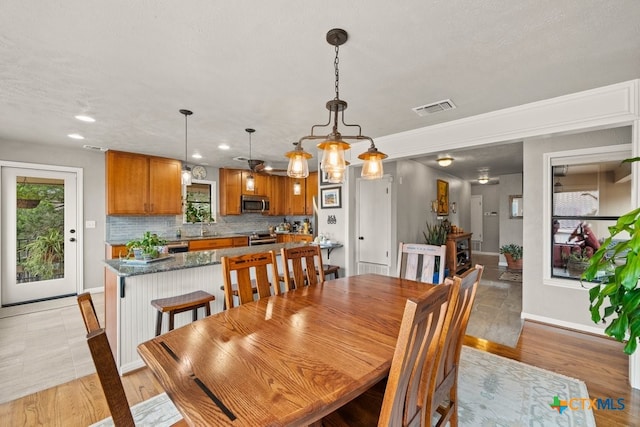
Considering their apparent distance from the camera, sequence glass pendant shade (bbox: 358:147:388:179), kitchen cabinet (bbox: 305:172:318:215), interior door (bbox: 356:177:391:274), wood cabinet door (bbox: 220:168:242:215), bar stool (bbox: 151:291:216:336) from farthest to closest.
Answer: kitchen cabinet (bbox: 305:172:318:215) → wood cabinet door (bbox: 220:168:242:215) → interior door (bbox: 356:177:391:274) → bar stool (bbox: 151:291:216:336) → glass pendant shade (bbox: 358:147:388:179)

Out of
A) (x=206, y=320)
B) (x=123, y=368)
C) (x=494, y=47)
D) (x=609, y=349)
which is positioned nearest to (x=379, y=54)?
(x=494, y=47)

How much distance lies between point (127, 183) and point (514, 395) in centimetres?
565

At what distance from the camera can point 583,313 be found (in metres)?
3.13

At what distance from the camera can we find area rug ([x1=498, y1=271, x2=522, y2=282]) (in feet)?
A: 17.8

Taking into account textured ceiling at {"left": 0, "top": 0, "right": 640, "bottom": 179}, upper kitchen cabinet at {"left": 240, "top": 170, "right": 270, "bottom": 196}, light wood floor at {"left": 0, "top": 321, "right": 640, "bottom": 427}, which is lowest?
light wood floor at {"left": 0, "top": 321, "right": 640, "bottom": 427}

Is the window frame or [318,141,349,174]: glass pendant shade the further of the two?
the window frame

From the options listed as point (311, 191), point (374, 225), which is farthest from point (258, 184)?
point (374, 225)

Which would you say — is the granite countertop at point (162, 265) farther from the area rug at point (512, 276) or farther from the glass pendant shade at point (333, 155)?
the area rug at point (512, 276)

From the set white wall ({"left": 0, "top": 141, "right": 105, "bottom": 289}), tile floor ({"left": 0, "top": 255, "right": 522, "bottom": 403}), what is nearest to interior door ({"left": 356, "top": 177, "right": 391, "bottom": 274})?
tile floor ({"left": 0, "top": 255, "right": 522, "bottom": 403})

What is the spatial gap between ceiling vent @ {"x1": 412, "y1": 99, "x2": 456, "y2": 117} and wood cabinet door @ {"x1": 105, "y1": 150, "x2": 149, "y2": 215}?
452 cm

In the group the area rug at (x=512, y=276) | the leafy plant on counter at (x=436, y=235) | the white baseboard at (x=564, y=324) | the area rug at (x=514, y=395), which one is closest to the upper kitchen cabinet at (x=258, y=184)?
the leafy plant on counter at (x=436, y=235)

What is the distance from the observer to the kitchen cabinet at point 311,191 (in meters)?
6.42

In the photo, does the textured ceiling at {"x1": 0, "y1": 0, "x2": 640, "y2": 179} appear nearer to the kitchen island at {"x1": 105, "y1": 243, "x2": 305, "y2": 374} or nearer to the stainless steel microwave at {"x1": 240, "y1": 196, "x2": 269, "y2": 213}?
the kitchen island at {"x1": 105, "y1": 243, "x2": 305, "y2": 374}

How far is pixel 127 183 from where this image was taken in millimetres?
4629
